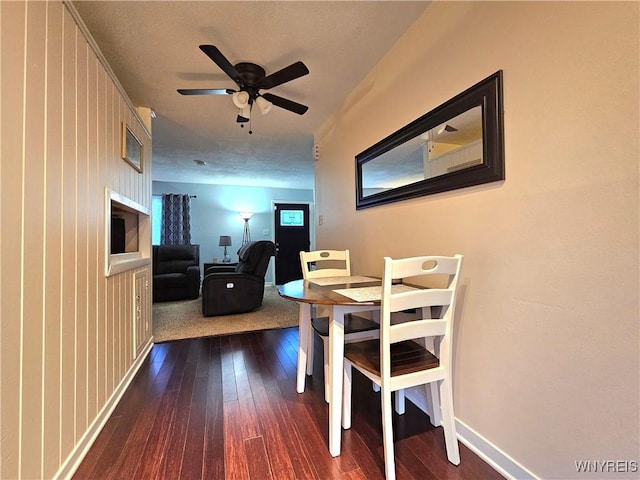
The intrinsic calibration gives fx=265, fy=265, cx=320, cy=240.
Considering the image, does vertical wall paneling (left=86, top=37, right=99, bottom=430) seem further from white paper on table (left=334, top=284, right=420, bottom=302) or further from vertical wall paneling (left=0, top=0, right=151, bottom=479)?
white paper on table (left=334, top=284, right=420, bottom=302)

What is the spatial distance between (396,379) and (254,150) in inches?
139

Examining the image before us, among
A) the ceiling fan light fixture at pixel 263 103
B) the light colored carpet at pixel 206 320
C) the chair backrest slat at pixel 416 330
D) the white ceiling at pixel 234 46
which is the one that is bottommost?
the light colored carpet at pixel 206 320

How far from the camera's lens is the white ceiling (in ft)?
4.86

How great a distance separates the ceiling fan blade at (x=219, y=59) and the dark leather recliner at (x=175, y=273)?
11.4ft

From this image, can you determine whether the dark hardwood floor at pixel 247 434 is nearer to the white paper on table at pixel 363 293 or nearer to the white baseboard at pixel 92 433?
the white baseboard at pixel 92 433

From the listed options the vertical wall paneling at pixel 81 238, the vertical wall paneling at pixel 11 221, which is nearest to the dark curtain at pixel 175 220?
the vertical wall paneling at pixel 81 238

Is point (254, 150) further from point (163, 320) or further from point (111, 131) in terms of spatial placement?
point (163, 320)

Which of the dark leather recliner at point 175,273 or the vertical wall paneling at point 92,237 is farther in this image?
the dark leather recliner at point 175,273

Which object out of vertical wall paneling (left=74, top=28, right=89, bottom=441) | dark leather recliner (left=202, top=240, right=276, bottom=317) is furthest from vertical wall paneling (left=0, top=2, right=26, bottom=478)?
dark leather recliner (left=202, top=240, right=276, bottom=317)

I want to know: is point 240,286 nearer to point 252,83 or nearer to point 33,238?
point 252,83

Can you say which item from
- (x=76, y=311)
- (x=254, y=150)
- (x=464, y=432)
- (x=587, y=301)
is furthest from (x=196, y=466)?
(x=254, y=150)

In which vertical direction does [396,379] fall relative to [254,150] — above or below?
below

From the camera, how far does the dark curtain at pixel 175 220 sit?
18.0 feet

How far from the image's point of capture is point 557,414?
961 mm
